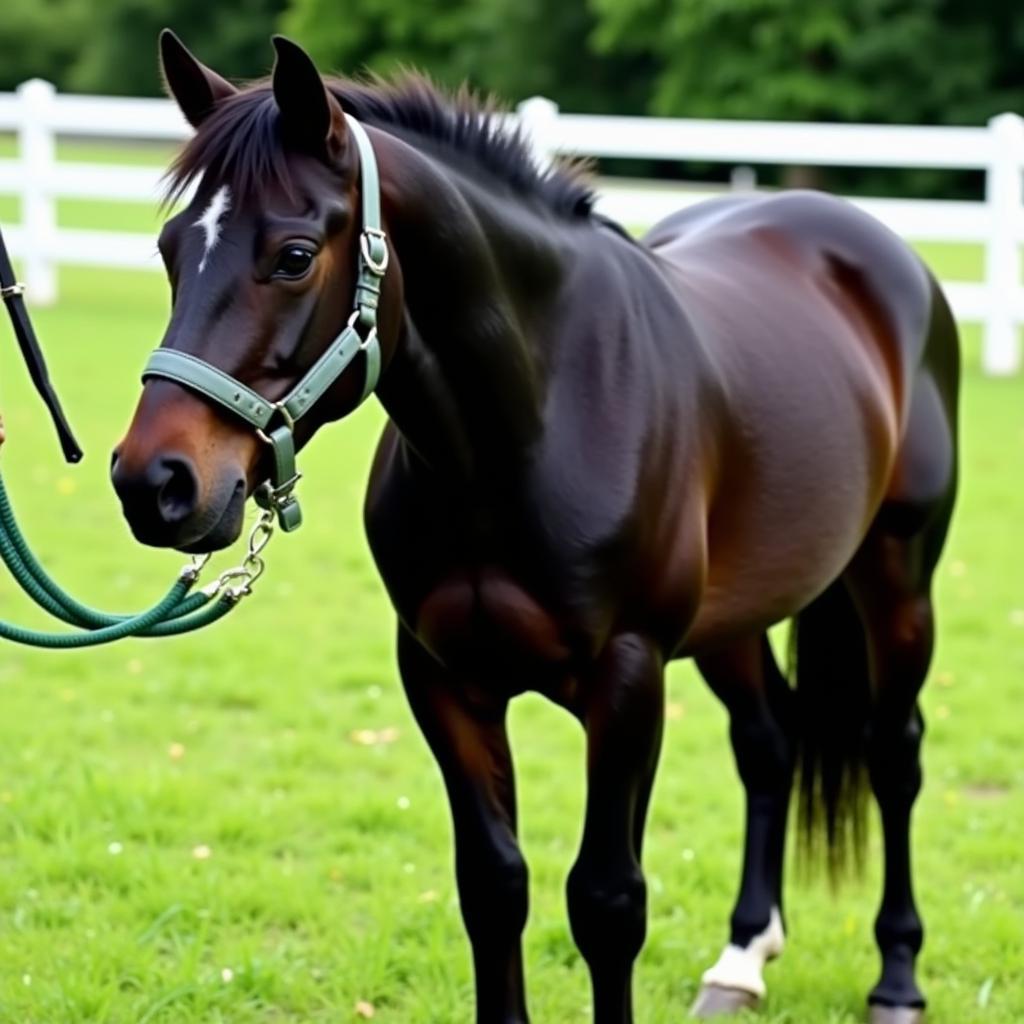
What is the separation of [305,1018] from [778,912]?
1.16 m

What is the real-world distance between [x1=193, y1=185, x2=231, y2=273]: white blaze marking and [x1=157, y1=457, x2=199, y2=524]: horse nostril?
0.29 metres

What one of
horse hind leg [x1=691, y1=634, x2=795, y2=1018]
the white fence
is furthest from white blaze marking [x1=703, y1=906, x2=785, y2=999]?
the white fence

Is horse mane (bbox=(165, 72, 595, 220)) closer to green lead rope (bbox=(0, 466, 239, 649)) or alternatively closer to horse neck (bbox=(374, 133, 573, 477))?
horse neck (bbox=(374, 133, 573, 477))

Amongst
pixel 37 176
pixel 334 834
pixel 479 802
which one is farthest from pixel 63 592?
pixel 37 176

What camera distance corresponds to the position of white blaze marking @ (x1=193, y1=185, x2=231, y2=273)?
2.38m

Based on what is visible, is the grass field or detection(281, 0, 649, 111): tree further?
detection(281, 0, 649, 111): tree

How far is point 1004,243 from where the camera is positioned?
1229cm

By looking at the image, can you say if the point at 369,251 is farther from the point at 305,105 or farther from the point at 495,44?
the point at 495,44

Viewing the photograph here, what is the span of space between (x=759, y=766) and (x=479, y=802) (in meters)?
1.20

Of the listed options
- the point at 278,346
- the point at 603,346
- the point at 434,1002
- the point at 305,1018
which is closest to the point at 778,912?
the point at 434,1002

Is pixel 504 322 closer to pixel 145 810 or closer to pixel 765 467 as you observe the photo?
pixel 765 467

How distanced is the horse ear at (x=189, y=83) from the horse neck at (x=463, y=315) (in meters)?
0.27

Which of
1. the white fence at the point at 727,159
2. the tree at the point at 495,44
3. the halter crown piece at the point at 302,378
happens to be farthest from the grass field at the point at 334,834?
the tree at the point at 495,44

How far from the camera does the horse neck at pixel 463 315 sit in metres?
2.66
